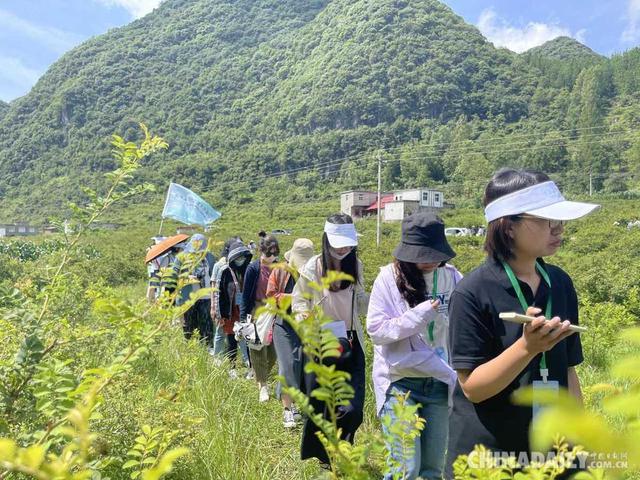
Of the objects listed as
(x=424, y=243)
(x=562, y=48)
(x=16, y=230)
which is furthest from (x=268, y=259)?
(x=562, y=48)

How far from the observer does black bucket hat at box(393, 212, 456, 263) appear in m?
2.15

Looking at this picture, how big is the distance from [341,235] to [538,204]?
134cm

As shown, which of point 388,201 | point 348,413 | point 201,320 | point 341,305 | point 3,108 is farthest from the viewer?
point 3,108

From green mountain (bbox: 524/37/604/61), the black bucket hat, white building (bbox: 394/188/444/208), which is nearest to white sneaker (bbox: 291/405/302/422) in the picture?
the black bucket hat

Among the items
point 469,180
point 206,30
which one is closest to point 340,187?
point 469,180

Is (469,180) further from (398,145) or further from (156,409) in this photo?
(156,409)

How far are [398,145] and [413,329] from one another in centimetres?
8178

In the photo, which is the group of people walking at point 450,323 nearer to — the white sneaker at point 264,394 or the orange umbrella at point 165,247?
the white sneaker at point 264,394

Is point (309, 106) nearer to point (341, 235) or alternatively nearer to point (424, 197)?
point (424, 197)

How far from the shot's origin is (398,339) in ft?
6.68

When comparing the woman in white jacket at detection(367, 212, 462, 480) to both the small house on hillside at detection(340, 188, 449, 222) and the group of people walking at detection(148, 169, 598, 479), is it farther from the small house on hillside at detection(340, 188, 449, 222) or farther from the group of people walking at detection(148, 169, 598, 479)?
the small house on hillside at detection(340, 188, 449, 222)

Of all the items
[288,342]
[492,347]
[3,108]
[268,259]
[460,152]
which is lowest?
[288,342]

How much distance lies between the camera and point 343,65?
99500mm

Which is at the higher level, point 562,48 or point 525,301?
point 562,48
